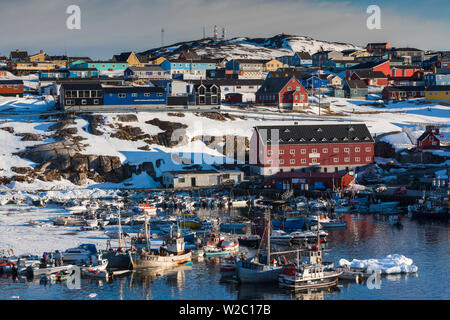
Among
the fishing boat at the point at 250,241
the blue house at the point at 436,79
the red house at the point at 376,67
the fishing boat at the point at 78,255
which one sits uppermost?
the red house at the point at 376,67

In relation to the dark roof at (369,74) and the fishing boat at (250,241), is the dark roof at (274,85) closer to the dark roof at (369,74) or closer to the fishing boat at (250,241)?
the dark roof at (369,74)

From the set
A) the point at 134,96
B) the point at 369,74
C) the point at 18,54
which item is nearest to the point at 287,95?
the point at 134,96

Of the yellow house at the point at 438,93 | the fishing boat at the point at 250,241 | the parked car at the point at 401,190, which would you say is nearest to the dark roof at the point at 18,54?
the yellow house at the point at 438,93

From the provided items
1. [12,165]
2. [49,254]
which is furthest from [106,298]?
[12,165]

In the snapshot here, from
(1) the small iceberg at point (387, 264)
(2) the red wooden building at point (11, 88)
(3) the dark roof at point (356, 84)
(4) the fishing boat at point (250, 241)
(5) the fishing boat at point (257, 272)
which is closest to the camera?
(5) the fishing boat at point (257, 272)

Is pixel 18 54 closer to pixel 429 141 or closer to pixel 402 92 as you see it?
pixel 402 92

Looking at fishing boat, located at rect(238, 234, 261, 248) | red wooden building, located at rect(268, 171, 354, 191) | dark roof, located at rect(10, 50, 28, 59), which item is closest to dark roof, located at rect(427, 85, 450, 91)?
red wooden building, located at rect(268, 171, 354, 191)
